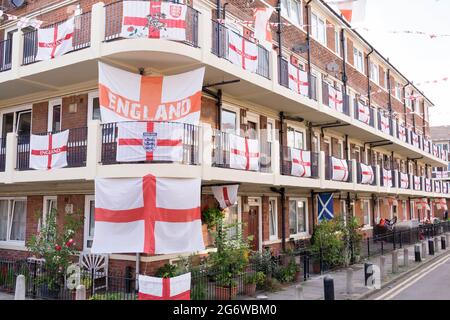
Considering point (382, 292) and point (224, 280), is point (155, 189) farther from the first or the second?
point (382, 292)

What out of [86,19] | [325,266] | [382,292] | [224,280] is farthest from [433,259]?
[86,19]

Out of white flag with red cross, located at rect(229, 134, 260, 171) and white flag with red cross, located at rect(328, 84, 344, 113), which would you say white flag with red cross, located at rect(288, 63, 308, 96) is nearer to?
white flag with red cross, located at rect(328, 84, 344, 113)

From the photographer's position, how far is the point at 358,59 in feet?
88.4

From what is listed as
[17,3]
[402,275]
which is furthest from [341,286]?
[17,3]

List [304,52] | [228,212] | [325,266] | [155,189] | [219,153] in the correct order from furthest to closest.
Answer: [304,52] → [325,266] → [228,212] → [219,153] → [155,189]

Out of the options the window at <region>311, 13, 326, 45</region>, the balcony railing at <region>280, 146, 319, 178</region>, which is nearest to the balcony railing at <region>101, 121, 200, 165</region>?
the balcony railing at <region>280, 146, 319, 178</region>

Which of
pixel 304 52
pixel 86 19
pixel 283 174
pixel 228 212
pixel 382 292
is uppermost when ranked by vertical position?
pixel 304 52

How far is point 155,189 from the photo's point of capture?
33.6 feet

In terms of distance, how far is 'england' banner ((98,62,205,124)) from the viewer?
35.7 feet

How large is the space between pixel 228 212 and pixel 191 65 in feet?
17.9

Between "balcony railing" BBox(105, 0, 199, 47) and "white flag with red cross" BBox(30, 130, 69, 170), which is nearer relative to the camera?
"balcony railing" BBox(105, 0, 199, 47)

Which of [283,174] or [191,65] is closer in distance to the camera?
[191,65]

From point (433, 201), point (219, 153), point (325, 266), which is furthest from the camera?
point (433, 201)

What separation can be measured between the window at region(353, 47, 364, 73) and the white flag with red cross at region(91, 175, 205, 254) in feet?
63.1
